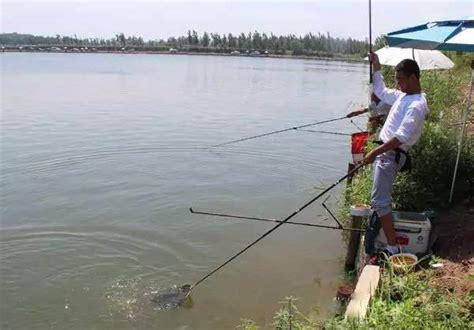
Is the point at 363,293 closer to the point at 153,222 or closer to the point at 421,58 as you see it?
the point at 153,222

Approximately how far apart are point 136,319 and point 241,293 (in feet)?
4.74

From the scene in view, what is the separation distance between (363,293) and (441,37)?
311cm

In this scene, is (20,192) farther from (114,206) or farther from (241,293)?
(241,293)

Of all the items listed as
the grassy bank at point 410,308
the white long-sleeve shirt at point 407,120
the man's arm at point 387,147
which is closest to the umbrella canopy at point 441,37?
the white long-sleeve shirt at point 407,120

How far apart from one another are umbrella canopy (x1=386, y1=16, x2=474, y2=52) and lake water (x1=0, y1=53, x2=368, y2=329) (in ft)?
10.8

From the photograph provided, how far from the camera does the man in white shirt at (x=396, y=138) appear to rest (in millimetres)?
5141

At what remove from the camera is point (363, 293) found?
448cm

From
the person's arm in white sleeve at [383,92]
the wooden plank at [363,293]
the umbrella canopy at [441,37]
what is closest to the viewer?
the wooden plank at [363,293]

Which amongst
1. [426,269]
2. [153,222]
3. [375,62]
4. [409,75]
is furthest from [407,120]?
[153,222]

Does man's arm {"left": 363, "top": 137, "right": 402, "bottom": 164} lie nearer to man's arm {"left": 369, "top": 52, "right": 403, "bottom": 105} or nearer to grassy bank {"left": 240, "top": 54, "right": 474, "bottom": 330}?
grassy bank {"left": 240, "top": 54, "right": 474, "bottom": 330}

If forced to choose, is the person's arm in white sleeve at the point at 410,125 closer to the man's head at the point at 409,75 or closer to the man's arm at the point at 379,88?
the man's head at the point at 409,75

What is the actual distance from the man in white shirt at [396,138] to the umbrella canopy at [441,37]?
630 mm

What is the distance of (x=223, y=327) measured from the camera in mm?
5953

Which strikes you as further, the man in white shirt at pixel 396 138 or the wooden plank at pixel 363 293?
the man in white shirt at pixel 396 138
